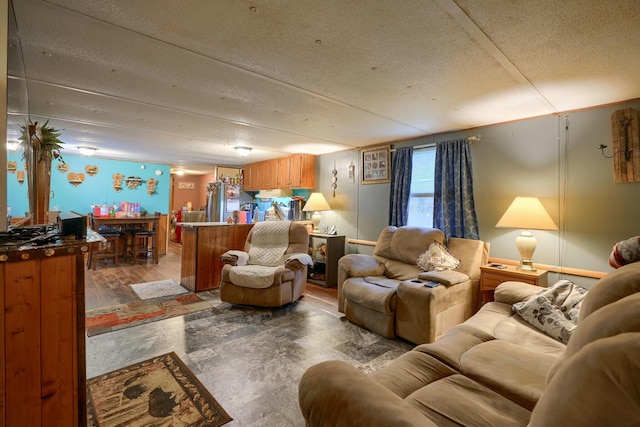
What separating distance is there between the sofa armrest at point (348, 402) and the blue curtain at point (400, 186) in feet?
10.3

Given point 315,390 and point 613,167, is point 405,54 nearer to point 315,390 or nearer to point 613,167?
point 315,390

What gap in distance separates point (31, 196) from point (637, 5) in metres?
4.10

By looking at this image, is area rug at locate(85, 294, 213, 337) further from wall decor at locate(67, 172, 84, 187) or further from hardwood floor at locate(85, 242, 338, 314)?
wall decor at locate(67, 172, 84, 187)

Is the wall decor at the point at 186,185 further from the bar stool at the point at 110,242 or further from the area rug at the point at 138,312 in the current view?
the area rug at the point at 138,312

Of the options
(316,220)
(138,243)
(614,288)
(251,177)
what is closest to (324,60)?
(614,288)

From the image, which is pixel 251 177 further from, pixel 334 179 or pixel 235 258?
pixel 235 258

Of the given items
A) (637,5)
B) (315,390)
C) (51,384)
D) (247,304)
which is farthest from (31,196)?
(637,5)

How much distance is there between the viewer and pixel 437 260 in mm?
3188

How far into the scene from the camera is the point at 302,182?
5473 mm

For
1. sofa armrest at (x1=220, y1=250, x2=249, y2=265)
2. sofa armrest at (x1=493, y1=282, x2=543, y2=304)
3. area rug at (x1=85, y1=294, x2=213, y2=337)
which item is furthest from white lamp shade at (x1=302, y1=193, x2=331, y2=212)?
sofa armrest at (x1=493, y1=282, x2=543, y2=304)

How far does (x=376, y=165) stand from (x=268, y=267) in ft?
7.42

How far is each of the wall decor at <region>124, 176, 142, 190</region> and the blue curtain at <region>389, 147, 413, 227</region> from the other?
6.06 meters

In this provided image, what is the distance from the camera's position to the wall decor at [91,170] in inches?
250

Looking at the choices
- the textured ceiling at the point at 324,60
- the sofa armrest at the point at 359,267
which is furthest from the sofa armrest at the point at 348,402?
the sofa armrest at the point at 359,267
